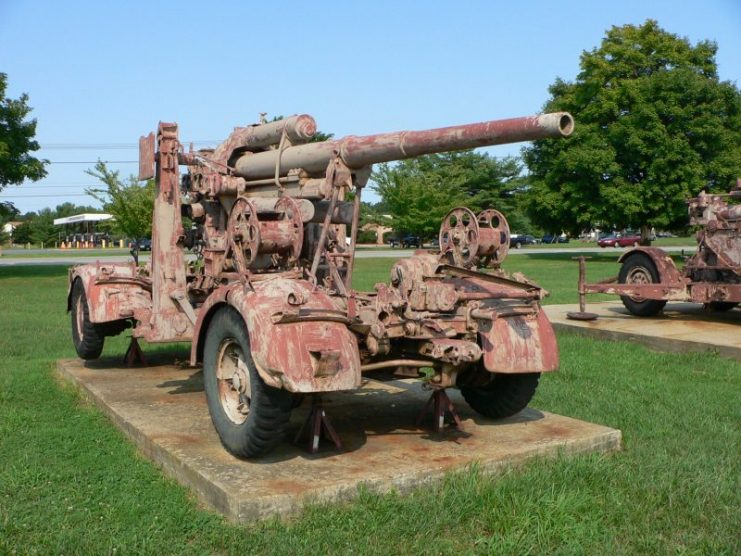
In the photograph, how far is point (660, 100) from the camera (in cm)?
3158

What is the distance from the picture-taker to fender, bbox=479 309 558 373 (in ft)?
16.4

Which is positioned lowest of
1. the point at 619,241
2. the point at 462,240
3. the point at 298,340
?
the point at 298,340

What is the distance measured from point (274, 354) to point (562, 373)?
449 cm

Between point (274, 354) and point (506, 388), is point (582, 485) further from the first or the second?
Result: point (274, 354)

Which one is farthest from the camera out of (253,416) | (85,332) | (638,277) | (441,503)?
(638,277)

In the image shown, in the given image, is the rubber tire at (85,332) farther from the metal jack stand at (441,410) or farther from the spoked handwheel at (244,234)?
the metal jack stand at (441,410)

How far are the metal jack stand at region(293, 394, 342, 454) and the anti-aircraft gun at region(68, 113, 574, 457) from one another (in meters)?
0.01

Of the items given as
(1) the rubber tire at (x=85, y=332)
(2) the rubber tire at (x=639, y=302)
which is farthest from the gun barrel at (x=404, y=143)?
(2) the rubber tire at (x=639, y=302)

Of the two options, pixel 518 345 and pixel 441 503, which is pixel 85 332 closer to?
pixel 518 345

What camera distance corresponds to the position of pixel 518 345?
16.7ft

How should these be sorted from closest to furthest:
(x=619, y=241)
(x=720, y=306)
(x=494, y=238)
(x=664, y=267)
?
(x=494, y=238) < (x=664, y=267) < (x=720, y=306) < (x=619, y=241)

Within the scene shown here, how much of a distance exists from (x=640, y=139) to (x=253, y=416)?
96.4 feet

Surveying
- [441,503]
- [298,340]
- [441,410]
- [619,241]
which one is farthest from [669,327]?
[619,241]

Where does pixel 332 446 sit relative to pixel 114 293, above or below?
below
